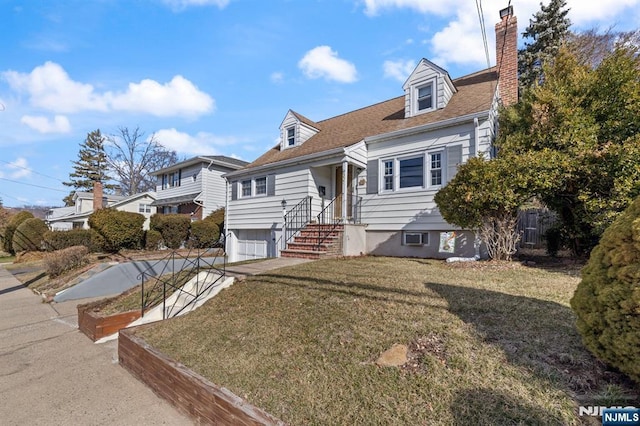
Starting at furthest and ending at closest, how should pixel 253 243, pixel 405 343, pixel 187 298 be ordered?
pixel 253 243
pixel 187 298
pixel 405 343

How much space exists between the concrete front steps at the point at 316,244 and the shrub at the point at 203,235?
7687 mm

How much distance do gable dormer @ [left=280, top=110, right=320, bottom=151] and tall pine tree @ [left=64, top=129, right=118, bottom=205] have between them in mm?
41054

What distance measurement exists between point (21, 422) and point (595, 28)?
1077 inches

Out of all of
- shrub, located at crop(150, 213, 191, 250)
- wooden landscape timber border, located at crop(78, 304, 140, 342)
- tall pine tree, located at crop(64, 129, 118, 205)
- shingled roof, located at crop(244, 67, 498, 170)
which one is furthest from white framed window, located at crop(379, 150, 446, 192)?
tall pine tree, located at crop(64, 129, 118, 205)

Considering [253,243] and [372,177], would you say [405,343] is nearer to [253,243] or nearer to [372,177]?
[372,177]

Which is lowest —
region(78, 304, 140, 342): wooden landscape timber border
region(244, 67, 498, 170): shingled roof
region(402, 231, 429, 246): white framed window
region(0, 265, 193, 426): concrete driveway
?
region(0, 265, 193, 426): concrete driveway

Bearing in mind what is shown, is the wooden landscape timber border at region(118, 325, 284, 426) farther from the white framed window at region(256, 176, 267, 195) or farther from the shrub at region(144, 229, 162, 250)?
the shrub at region(144, 229, 162, 250)

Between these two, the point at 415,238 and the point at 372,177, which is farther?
the point at 372,177

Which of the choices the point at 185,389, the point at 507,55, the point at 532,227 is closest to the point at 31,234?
the point at 185,389

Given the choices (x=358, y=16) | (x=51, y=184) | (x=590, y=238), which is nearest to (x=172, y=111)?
(x=358, y=16)

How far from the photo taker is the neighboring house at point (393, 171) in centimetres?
899

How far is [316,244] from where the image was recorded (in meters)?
9.41

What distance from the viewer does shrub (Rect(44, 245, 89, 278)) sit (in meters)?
10.8

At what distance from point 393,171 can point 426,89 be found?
3136mm
